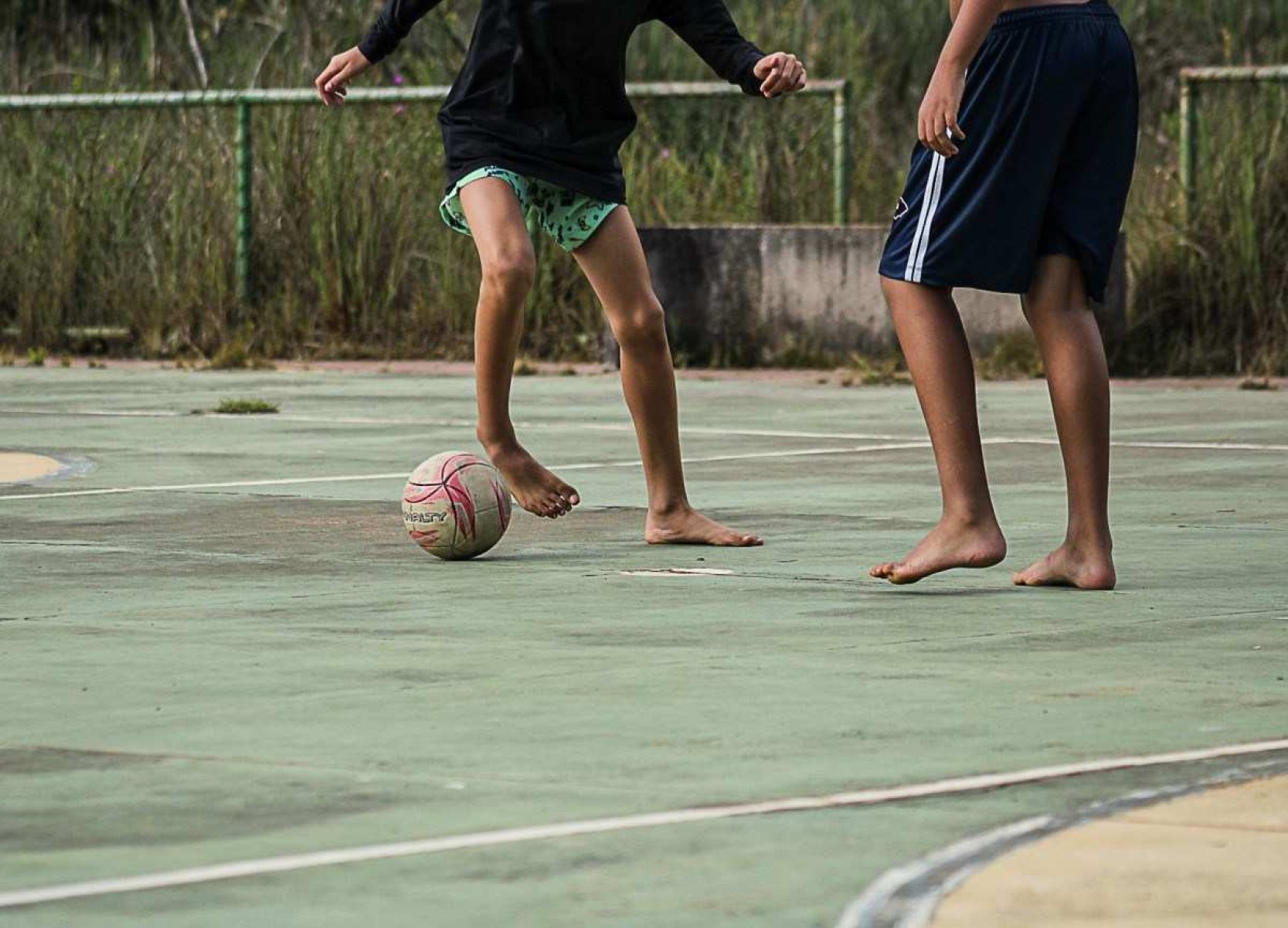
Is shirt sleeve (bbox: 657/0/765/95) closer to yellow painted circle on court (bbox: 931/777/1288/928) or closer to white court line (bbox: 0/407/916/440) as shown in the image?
white court line (bbox: 0/407/916/440)

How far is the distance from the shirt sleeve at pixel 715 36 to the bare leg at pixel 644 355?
473 mm

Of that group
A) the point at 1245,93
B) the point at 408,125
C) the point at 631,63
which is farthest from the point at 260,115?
the point at 1245,93

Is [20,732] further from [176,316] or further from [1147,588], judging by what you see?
[176,316]

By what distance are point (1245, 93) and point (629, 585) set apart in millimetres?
11041

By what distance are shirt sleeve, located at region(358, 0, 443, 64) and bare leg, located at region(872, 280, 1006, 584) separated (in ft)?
6.50

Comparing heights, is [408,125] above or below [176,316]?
above

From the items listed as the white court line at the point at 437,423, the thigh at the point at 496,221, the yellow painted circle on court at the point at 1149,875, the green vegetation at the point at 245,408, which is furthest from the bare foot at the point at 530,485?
the green vegetation at the point at 245,408

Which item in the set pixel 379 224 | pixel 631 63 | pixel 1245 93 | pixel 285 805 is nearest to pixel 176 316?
pixel 379 224

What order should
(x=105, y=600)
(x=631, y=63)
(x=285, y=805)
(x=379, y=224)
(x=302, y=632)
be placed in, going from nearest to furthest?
1. (x=285, y=805)
2. (x=302, y=632)
3. (x=105, y=600)
4. (x=379, y=224)
5. (x=631, y=63)

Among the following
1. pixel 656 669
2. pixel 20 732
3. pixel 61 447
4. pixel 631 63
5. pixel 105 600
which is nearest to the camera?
pixel 20 732

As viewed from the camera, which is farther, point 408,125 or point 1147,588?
point 408,125

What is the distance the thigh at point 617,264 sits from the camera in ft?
26.2

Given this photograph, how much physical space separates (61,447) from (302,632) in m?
5.58

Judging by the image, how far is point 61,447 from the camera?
11359 mm
